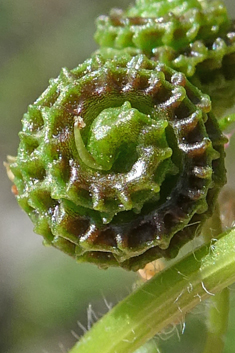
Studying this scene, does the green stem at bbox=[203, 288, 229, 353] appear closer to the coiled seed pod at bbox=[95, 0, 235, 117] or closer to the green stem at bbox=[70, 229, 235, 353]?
the green stem at bbox=[70, 229, 235, 353]

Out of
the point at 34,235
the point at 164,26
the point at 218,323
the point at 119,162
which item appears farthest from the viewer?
the point at 34,235

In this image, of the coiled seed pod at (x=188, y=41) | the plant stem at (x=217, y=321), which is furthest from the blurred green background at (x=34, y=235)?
the plant stem at (x=217, y=321)

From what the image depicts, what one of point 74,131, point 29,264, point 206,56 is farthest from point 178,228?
point 29,264

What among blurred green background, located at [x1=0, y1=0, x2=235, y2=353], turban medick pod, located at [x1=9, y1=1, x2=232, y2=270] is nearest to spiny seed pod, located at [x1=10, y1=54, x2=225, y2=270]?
turban medick pod, located at [x1=9, y1=1, x2=232, y2=270]

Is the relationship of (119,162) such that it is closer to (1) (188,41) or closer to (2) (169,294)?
(2) (169,294)

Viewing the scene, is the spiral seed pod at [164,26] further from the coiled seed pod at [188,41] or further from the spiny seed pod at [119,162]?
the spiny seed pod at [119,162]

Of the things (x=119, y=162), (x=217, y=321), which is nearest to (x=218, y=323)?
(x=217, y=321)
